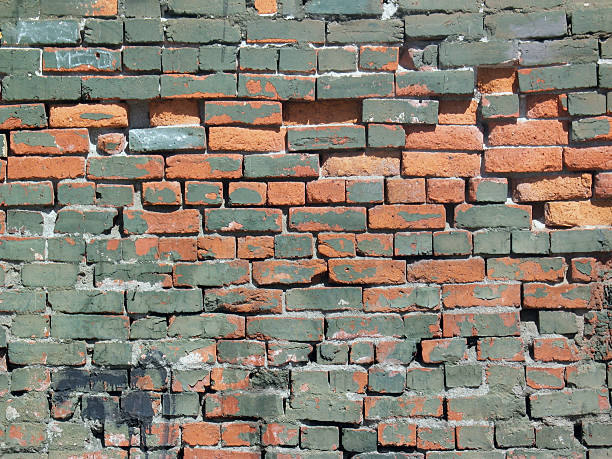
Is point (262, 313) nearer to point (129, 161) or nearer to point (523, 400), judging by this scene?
point (129, 161)

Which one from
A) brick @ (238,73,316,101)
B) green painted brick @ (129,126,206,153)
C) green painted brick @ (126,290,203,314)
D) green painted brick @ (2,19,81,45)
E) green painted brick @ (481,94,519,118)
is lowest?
green painted brick @ (126,290,203,314)

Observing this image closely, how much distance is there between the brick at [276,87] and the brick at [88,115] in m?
0.47

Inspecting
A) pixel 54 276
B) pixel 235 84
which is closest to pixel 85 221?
pixel 54 276

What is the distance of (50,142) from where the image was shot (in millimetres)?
2291

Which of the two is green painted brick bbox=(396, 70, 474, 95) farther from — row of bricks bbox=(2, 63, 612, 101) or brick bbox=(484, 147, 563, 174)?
brick bbox=(484, 147, 563, 174)

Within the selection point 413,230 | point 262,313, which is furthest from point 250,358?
point 413,230

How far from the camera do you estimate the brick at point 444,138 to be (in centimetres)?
231

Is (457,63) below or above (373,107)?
above

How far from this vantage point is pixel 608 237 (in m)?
2.30

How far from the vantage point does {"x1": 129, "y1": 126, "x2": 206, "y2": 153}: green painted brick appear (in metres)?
2.29

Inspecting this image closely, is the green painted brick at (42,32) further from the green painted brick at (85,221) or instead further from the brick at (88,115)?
the green painted brick at (85,221)

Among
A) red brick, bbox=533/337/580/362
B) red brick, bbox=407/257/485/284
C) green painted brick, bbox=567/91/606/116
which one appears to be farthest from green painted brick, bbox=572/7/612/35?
red brick, bbox=533/337/580/362

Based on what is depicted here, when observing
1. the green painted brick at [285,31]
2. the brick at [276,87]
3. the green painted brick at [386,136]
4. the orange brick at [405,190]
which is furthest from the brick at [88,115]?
the orange brick at [405,190]

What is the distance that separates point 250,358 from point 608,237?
1.46 metres
